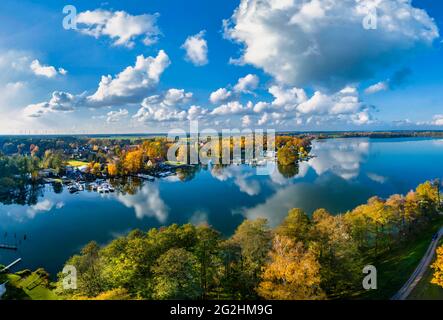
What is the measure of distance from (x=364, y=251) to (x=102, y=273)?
11.2 m

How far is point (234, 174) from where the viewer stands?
118ft

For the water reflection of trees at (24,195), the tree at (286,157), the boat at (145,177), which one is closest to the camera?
the water reflection of trees at (24,195)

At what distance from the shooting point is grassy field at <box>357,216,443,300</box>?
8805mm

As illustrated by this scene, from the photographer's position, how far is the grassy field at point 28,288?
9.21m

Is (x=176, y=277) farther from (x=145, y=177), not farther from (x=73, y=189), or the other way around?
(x=145, y=177)

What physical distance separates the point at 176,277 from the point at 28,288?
5965 mm

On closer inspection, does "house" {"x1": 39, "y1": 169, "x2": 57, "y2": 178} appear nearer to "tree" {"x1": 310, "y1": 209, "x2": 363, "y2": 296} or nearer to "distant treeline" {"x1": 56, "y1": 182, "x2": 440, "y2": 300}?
"distant treeline" {"x1": 56, "y1": 182, "x2": 440, "y2": 300}

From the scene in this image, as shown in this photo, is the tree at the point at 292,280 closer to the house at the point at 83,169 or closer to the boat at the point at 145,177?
the boat at the point at 145,177

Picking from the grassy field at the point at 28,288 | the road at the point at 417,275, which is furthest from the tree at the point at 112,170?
the road at the point at 417,275

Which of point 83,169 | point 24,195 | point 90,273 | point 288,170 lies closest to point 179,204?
point 90,273

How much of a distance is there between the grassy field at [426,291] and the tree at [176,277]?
19.7 ft

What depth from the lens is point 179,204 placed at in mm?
22516

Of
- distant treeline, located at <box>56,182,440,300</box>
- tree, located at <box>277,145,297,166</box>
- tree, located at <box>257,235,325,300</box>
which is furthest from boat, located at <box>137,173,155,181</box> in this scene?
tree, located at <box>257,235,325,300</box>
